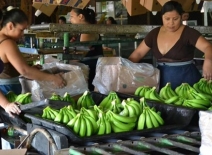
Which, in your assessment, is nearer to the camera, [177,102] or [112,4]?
[177,102]

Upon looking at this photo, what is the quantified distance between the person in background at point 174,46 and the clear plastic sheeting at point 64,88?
30.3 inches

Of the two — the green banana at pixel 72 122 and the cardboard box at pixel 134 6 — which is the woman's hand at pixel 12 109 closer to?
the green banana at pixel 72 122

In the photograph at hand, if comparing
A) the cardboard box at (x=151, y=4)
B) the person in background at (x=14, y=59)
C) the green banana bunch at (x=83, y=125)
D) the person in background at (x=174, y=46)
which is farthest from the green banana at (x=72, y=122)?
the cardboard box at (x=151, y=4)

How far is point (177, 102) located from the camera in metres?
2.55

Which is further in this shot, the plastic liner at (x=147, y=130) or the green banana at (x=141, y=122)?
the green banana at (x=141, y=122)

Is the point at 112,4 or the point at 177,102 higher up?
the point at 112,4

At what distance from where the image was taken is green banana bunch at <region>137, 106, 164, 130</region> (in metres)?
2.15

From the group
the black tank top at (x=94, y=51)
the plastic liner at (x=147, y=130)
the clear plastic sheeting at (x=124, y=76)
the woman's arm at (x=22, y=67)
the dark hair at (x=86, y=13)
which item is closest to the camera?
the plastic liner at (x=147, y=130)

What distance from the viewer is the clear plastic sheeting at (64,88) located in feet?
10.6

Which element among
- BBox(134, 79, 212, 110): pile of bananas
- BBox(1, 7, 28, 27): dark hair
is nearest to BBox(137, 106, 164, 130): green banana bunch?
BBox(134, 79, 212, 110): pile of bananas

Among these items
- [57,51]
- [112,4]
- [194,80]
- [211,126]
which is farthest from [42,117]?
[112,4]

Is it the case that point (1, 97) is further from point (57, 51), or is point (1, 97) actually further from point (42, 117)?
point (57, 51)

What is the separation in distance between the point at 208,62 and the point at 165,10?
2.05 feet

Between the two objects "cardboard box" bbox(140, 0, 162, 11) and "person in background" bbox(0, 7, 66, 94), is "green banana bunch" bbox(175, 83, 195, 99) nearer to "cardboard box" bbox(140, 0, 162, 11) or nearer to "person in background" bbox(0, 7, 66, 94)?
"person in background" bbox(0, 7, 66, 94)
